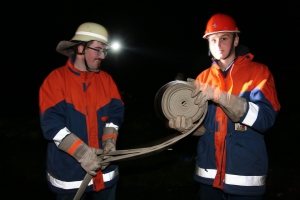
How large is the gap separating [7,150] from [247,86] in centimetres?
587

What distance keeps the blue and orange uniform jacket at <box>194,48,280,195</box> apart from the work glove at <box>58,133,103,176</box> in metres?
1.07

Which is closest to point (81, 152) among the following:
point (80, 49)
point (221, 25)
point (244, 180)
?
point (80, 49)

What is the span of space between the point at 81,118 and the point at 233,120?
137 centimetres

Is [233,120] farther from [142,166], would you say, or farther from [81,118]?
[142,166]

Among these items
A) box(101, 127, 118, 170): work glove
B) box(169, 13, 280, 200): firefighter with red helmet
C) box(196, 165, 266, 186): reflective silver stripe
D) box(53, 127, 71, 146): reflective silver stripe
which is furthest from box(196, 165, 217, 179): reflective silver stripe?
box(53, 127, 71, 146): reflective silver stripe

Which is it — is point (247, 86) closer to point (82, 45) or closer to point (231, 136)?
point (231, 136)

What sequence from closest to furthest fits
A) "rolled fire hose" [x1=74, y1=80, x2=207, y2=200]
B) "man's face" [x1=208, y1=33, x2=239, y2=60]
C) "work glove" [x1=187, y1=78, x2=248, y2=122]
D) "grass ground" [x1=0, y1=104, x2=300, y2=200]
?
"work glove" [x1=187, y1=78, x2=248, y2=122]
"rolled fire hose" [x1=74, y1=80, x2=207, y2=200]
"man's face" [x1=208, y1=33, x2=239, y2=60]
"grass ground" [x1=0, y1=104, x2=300, y2=200]

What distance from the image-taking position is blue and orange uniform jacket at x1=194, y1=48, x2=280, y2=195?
2.46 metres

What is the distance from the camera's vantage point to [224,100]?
2426 mm

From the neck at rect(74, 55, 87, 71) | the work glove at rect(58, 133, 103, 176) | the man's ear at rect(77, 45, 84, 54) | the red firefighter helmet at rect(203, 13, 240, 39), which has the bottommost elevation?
the work glove at rect(58, 133, 103, 176)

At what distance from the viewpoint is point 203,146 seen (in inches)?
111

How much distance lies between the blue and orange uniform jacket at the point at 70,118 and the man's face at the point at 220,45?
117 cm

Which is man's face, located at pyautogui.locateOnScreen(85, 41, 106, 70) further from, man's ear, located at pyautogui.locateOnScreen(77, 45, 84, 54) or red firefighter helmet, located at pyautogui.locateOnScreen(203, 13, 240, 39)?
red firefighter helmet, located at pyautogui.locateOnScreen(203, 13, 240, 39)

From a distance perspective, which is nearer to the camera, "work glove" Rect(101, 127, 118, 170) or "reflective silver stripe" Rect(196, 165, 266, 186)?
"reflective silver stripe" Rect(196, 165, 266, 186)
